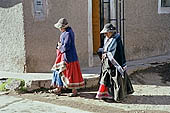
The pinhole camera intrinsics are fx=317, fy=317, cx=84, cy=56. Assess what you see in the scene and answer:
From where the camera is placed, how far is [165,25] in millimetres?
11508

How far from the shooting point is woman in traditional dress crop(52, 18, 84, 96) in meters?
6.27

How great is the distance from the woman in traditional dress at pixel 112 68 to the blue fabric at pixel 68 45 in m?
0.61

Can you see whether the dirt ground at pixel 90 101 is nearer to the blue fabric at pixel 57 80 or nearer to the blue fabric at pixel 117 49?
the blue fabric at pixel 57 80

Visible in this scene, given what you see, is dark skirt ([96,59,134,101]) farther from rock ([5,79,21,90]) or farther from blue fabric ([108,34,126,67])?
rock ([5,79,21,90])

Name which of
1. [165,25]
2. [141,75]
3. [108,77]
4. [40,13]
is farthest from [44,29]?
[165,25]

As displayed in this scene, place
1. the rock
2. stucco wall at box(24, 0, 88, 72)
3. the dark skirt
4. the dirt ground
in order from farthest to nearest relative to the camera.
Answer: stucco wall at box(24, 0, 88, 72), the rock, the dark skirt, the dirt ground

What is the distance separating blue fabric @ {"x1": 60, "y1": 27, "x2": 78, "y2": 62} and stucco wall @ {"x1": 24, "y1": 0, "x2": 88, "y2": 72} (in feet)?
5.05

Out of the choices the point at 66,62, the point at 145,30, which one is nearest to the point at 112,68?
the point at 66,62

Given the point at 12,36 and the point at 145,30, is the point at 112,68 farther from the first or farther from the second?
the point at 145,30

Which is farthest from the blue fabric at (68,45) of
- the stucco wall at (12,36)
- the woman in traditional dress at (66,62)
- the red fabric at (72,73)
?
the stucco wall at (12,36)

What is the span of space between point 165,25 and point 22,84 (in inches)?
256

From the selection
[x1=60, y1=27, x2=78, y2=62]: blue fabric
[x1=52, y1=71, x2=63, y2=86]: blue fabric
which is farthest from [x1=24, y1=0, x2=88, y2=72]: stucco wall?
[x1=60, y1=27, x2=78, y2=62]: blue fabric

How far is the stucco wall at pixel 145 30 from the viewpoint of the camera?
33.0ft

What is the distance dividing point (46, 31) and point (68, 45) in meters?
1.73
